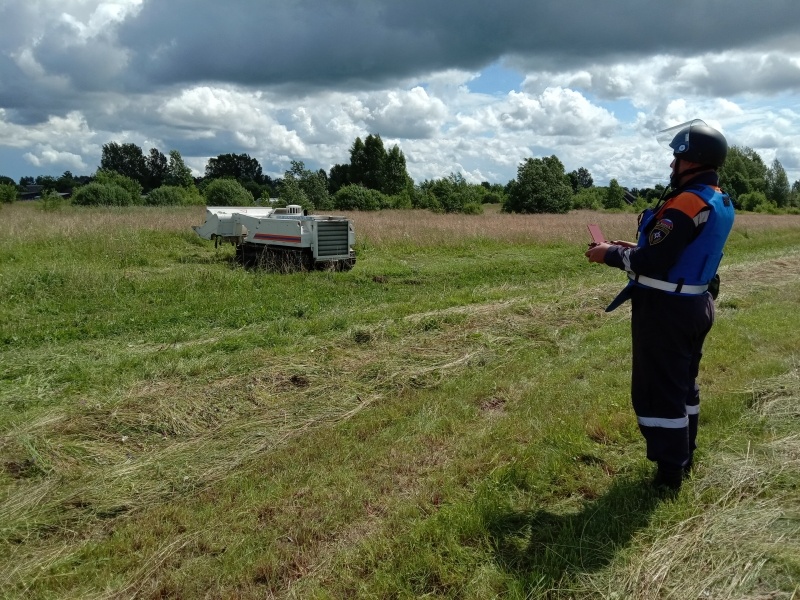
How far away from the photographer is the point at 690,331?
302 cm

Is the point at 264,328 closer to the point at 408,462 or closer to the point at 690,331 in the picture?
the point at 408,462

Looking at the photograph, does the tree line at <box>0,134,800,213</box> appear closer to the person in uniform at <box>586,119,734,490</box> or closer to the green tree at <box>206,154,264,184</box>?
the green tree at <box>206,154,264,184</box>

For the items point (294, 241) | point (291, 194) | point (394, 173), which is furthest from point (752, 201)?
point (294, 241)

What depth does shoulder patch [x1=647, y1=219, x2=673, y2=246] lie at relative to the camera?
293cm

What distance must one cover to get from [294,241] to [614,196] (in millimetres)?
50191

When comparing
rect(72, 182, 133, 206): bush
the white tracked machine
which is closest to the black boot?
the white tracked machine

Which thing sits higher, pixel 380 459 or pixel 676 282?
pixel 676 282

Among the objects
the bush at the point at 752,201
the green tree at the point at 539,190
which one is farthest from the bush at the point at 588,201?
the bush at the point at 752,201

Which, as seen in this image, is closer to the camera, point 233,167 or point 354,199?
point 354,199

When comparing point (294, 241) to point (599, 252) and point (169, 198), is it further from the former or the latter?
point (169, 198)

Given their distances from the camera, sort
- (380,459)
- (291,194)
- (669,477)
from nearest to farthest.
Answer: (669,477), (380,459), (291,194)

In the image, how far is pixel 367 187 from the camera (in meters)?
58.7

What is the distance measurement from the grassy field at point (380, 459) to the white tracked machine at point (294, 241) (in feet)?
14.8

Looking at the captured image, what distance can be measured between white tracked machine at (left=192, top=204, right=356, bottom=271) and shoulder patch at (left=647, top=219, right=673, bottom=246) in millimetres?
11047
